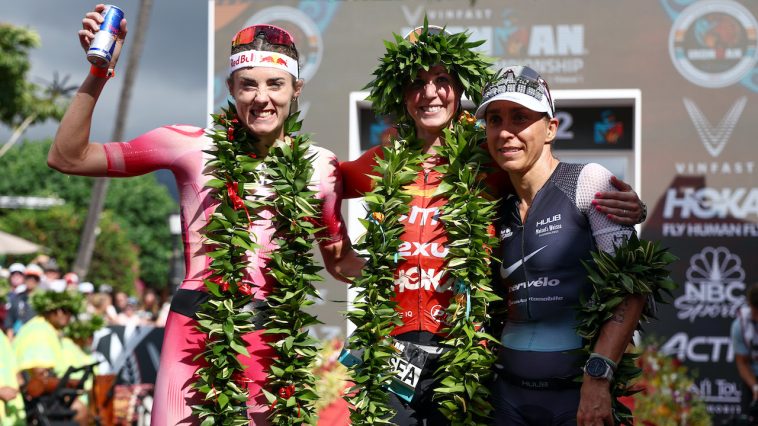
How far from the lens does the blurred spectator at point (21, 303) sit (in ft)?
39.6

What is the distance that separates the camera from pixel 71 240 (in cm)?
4578

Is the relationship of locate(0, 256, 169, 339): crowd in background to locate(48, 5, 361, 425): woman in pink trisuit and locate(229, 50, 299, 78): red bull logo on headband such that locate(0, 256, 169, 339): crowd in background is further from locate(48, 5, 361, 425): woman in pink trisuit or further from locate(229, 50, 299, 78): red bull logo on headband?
locate(229, 50, 299, 78): red bull logo on headband

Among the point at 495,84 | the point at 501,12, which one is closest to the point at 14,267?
the point at 501,12

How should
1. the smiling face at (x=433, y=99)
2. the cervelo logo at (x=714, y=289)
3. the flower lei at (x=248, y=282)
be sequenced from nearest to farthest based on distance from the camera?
the flower lei at (x=248, y=282), the smiling face at (x=433, y=99), the cervelo logo at (x=714, y=289)

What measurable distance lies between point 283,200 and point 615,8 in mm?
7507

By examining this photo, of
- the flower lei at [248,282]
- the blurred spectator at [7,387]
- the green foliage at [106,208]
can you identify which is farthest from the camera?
the green foliage at [106,208]

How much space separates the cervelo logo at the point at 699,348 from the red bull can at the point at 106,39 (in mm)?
7971

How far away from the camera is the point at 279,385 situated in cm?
405

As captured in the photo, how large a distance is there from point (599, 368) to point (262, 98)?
5.97 ft

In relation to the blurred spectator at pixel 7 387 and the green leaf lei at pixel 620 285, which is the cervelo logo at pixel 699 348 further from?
the green leaf lei at pixel 620 285

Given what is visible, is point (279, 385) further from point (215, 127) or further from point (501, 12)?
point (501, 12)

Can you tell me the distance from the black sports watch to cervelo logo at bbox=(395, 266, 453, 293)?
0.82m

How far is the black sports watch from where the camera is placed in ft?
11.4

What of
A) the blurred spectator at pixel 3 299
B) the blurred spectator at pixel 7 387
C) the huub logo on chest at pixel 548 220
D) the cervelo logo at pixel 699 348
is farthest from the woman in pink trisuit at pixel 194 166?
the blurred spectator at pixel 3 299
